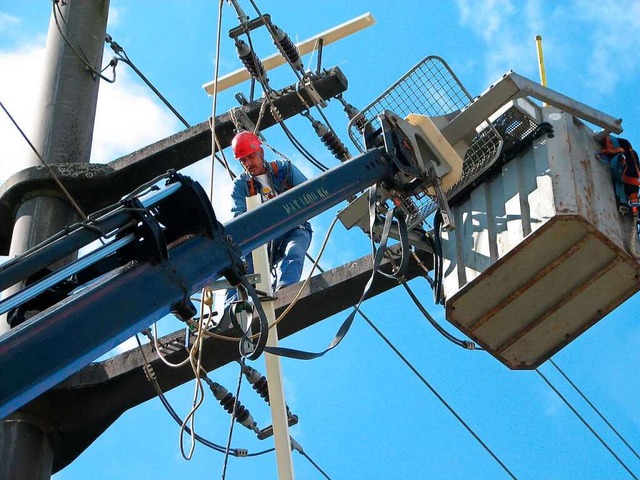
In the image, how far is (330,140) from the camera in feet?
33.2

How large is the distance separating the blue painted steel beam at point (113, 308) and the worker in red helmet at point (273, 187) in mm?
3105

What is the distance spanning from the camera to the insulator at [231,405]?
30.3 ft

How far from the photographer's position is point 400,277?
7.34 metres

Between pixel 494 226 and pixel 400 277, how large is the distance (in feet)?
2.33

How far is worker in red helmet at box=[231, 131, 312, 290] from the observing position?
9977 mm

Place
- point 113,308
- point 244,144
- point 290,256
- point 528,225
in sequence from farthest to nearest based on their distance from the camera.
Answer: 1. point 290,256
2. point 244,144
3. point 528,225
4. point 113,308

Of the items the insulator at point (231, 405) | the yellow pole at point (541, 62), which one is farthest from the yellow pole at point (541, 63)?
the insulator at point (231, 405)

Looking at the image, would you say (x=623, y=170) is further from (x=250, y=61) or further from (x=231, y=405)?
(x=250, y=61)

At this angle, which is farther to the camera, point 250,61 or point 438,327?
point 250,61

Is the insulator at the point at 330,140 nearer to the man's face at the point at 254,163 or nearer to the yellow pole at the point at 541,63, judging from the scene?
the man's face at the point at 254,163

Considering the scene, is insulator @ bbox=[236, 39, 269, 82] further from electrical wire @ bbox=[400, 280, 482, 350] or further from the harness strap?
electrical wire @ bbox=[400, 280, 482, 350]

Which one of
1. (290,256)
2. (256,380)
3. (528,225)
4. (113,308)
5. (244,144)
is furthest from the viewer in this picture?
(290,256)

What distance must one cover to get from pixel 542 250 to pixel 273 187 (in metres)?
3.08

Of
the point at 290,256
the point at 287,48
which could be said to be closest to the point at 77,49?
the point at 287,48
